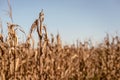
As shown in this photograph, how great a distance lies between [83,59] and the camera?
7.67 metres

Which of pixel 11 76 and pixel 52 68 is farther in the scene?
pixel 52 68

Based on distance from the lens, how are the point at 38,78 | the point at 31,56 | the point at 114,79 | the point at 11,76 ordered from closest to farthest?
the point at 11,76, the point at 38,78, the point at 31,56, the point at 114,79

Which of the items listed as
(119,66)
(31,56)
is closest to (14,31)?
(31,56)

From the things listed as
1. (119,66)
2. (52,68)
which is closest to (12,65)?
(52,68)

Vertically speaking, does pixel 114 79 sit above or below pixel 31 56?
below

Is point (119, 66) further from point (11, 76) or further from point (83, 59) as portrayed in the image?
point (11, 76)

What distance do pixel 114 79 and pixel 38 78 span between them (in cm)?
325

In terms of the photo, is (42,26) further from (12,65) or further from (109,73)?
(109,73)

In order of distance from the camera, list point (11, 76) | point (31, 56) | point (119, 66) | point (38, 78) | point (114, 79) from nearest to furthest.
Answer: point (11, 76) < point (38, 78) < point (31, 56) < point (114, 79) < point (119, 66)

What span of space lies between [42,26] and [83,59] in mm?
3845

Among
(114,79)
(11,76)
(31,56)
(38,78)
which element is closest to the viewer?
(11,76)

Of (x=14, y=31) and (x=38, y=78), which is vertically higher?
(x=14, y=31)

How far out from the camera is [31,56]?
14.5ft

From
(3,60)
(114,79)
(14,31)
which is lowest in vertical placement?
(114,79)
